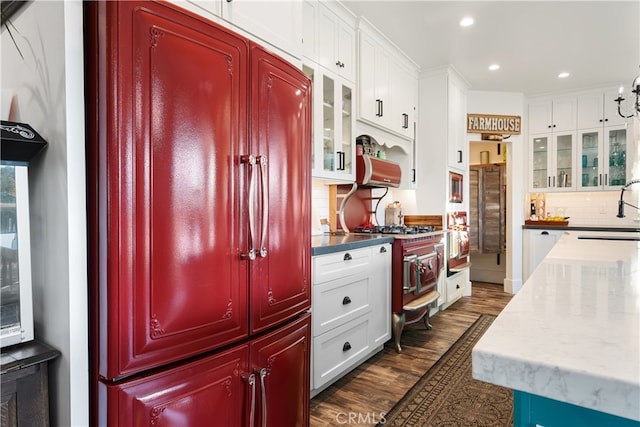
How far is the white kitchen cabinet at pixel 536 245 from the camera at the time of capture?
4.91m

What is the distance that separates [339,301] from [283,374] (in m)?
0.81

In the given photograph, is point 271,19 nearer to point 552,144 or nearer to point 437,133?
point 437,133

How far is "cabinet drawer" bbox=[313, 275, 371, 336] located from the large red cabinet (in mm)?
574

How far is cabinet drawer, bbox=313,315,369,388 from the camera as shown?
2143 mm

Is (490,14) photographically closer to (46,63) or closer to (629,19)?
(629,19)

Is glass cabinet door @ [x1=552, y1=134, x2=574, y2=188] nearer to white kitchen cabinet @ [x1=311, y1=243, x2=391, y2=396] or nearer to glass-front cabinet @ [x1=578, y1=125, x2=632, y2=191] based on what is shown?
glass-front cabinet @ [x1=578, y1=125, x2=632, y2=191]

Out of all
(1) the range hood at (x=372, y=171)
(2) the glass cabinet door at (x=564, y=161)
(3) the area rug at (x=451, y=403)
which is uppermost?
(2) the glass cabinet door at (x=564, y=161)

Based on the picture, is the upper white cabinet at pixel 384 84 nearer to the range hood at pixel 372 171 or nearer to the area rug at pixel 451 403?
the range hood at pixel 372 171

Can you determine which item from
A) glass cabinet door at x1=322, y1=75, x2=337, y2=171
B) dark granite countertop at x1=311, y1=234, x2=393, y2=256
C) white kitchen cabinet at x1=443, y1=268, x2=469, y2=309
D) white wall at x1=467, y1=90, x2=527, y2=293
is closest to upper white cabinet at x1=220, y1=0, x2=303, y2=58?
glass cabinet door at x1=322, y1=75, x2=337, y2=171

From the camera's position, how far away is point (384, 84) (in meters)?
3.52

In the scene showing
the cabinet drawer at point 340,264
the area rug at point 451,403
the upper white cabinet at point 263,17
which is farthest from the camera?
the cabinet drawer at point 340,264

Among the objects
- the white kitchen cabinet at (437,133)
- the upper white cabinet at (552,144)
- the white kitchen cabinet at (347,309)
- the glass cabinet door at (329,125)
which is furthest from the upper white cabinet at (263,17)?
the upper white cabinet at (552,144)

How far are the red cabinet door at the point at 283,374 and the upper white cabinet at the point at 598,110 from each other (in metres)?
5.17

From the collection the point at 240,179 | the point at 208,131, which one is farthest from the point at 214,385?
the point at 208,131
